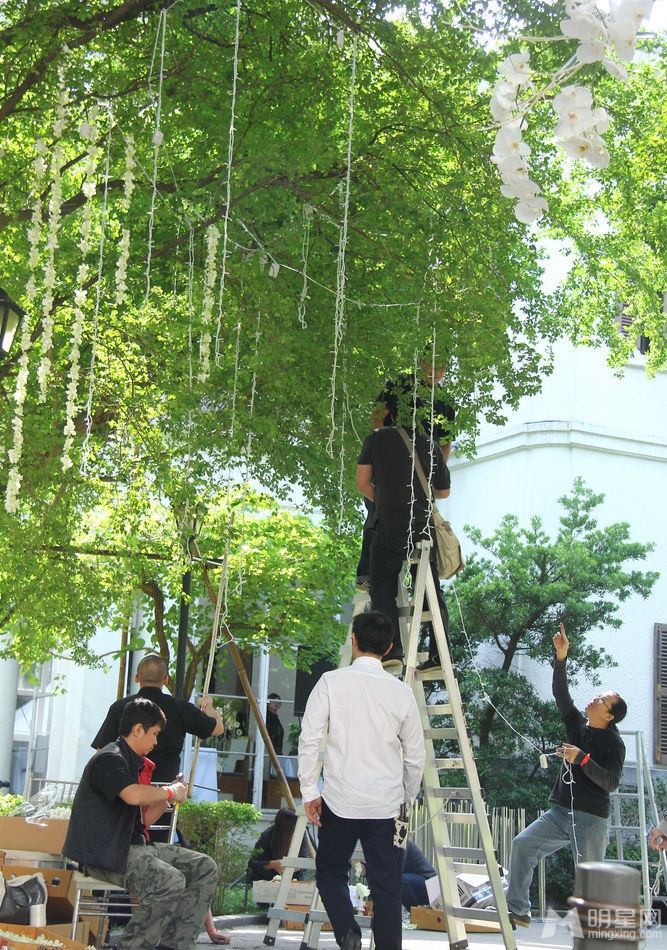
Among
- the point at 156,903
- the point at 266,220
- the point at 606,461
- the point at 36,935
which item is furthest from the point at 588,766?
the point at 606,461

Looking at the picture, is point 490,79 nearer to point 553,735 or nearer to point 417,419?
point 417,419

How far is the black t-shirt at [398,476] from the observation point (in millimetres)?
7027

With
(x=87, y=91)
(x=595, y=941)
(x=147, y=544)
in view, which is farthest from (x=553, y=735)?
(x=595, y=941)

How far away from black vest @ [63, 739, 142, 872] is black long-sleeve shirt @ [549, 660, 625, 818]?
9.61ft

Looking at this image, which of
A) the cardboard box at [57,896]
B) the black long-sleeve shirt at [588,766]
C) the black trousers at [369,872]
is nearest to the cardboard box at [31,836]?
the cardboard box at [57,896]

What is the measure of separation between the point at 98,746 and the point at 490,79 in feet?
15.9

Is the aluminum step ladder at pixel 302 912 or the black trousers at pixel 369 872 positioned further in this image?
the aluminum step ladder at pixel 302 912

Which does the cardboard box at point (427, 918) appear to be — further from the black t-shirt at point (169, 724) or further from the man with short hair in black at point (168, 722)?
the black t-shirt at point (169, 724)

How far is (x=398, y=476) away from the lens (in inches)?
280

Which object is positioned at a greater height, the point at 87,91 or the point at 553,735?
the point at 87,91

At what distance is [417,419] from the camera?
304 inches

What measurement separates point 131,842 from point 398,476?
2.50 m

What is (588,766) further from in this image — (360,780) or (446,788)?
(360,780)

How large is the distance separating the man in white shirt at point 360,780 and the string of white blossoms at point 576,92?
9.04 ft
